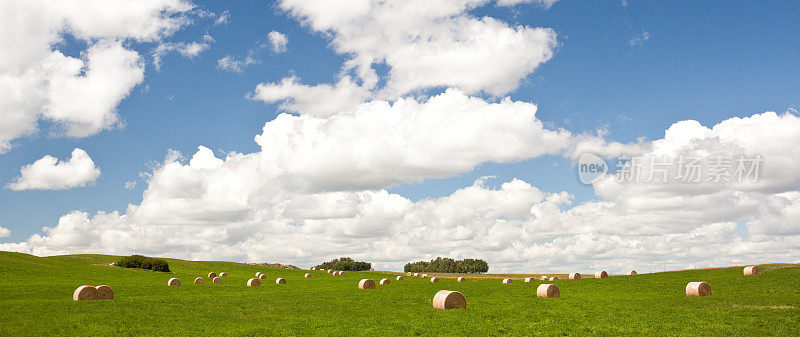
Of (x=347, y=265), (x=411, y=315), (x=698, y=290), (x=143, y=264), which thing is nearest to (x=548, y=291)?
(x=698, y=290)

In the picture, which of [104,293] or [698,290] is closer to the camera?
[698,290]

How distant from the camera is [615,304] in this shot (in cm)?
3619

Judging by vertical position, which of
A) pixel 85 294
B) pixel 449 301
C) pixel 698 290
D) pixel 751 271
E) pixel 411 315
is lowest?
pixel 411 315

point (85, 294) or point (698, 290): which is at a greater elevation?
point (698, 290)

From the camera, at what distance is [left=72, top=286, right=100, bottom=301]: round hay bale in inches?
1521

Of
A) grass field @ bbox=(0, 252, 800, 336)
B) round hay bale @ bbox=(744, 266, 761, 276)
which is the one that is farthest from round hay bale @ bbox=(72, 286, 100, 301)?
round hay bale @ bbox=(744, 266, 761, 276)

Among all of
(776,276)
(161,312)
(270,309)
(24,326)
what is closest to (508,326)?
(270,309)

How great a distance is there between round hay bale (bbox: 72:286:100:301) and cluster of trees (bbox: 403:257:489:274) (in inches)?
5665

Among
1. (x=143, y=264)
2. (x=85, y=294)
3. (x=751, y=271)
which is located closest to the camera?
(x=85, y=294)

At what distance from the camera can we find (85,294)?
3912 cm

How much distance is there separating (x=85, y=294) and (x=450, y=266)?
6073 inches

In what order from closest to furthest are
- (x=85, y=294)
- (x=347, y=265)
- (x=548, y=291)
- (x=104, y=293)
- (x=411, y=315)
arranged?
(x=411, y=315)
(x=85, y=294)
(x=104, y=293)
(x=548, y=291)
(x=347, y=265)

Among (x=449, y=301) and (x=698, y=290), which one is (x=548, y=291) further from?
(x=449, y=301)

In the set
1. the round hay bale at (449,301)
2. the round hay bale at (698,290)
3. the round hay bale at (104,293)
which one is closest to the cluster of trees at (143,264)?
the round hay bale at (104,293)
